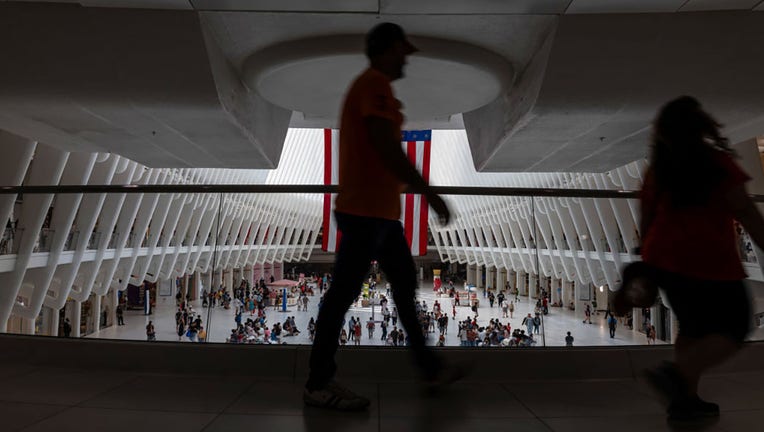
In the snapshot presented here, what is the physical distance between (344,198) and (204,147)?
6.15m

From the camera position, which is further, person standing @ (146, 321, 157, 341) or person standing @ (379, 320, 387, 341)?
person standing @ (146, 321, 157, 341)

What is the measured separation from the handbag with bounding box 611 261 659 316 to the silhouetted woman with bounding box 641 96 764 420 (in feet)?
0.11

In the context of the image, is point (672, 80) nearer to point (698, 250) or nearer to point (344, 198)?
point (698, 250)

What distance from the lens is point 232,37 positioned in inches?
209

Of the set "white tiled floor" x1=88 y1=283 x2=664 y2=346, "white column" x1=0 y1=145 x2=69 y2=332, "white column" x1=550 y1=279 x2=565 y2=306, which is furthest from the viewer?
"white column" x1=0 y1=145 x2=69 y2=332

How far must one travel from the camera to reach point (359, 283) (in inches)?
85.4

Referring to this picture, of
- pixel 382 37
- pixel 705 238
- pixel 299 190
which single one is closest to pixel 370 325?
pixel 299 190

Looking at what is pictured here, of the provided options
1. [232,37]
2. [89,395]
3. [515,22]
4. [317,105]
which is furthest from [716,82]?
[89,395]

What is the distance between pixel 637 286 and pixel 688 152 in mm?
612

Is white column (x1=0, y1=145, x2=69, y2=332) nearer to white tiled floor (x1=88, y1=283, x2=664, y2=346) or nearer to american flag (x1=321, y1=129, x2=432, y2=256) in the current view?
white tiled floor (x1=88, y1=283, x2=664, y2=346)

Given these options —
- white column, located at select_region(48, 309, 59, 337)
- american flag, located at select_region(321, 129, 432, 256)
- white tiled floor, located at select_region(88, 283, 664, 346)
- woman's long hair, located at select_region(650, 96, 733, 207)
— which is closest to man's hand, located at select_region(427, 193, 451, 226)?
american flag, located at select_region(321, 129, 432, 256)

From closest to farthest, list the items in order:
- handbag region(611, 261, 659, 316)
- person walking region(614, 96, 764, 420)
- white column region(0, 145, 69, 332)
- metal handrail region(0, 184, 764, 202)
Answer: person walking region(614, 96, 764, 420)
handbag region(611, 261, 659, 316)
metal handrail region(0, 184, 764, 202)
white column region(0, 145, 69, 332)

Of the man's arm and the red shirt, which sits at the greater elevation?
the man's arm

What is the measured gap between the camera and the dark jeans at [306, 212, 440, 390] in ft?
6.96
